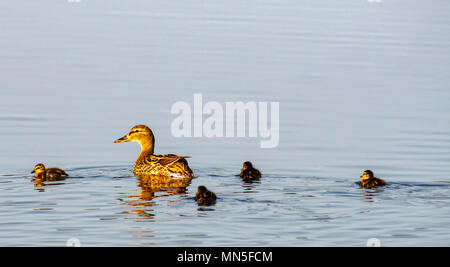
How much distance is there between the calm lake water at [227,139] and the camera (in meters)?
12.7

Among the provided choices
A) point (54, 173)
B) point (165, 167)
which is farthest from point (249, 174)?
point (54, 173)

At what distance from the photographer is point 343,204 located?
13.9 meters

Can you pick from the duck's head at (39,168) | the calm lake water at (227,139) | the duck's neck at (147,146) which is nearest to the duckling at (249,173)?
the calm lake water at (227,139)

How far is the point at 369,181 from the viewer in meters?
15.0

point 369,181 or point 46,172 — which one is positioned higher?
point 46,172

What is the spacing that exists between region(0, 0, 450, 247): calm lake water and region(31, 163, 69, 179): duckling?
18cm

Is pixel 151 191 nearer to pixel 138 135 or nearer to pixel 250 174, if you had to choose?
pixel 250 174

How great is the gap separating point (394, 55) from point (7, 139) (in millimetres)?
15381

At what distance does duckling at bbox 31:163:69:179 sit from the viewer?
1531 cm

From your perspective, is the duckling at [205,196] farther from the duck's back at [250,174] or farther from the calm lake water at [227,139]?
the duck's back at [250,174]

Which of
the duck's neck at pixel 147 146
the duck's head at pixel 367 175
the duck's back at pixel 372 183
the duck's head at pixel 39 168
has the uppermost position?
the duck's neck at pixel 147 146

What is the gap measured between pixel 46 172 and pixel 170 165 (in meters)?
2.20

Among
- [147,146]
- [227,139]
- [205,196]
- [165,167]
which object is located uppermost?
[227,139]

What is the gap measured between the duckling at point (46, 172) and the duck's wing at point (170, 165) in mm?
1656
